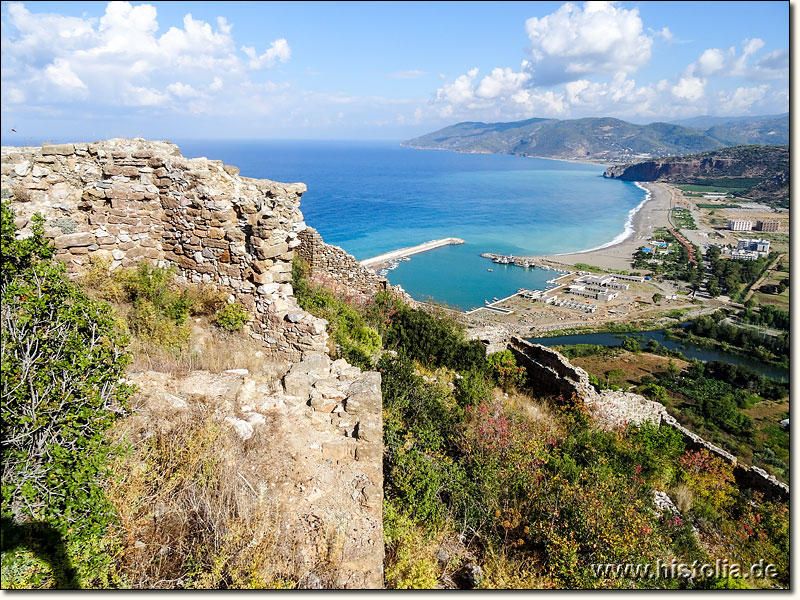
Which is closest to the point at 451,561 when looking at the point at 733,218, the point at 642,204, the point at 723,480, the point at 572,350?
the point at 723,480

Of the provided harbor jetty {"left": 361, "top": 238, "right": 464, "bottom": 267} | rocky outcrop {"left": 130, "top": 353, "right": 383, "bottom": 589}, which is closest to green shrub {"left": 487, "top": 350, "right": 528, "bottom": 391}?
rocky outcrop {"left": 130, "top": 353, "right": 383, "bottom": 589}

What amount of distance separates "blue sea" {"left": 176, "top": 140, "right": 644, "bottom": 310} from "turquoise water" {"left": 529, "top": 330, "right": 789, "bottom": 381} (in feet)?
39.0

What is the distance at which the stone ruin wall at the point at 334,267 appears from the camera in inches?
427

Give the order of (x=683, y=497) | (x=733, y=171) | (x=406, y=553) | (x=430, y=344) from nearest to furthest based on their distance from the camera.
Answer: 1. (x=406, y=553)
2. (x=683, y=497)
3. (x=430, y=344)
4. (x=733, y=171)

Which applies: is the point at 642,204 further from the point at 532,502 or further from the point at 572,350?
the point at 532,502

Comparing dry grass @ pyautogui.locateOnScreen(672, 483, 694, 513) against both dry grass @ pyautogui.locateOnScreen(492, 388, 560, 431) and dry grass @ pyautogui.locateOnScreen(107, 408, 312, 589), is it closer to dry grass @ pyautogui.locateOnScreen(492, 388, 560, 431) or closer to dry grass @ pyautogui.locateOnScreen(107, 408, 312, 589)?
dry grass @ pyautogui.locateOnScreen(492, 388, 560, 431)

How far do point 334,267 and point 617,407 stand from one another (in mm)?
7443

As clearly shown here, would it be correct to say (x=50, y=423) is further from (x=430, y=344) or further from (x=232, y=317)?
(x=430, y=344)

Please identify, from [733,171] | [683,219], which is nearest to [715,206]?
[683,219]

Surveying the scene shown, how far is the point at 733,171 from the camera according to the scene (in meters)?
145

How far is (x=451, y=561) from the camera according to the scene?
387 centimetres

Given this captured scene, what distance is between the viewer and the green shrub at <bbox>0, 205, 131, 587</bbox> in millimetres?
2508

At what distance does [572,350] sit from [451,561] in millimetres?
39490

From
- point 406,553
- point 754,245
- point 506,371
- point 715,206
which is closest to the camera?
point 406,553
